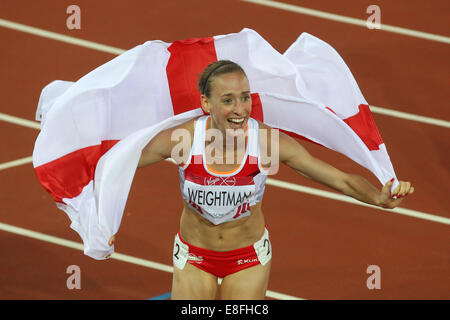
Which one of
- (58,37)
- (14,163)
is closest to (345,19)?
(58,37)

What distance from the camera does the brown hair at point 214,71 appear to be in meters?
5.08

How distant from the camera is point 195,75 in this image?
5.76 m

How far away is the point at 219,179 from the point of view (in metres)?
5.21

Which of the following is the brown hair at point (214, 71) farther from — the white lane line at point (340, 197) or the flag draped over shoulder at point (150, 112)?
the white lane line at point (340, 197)

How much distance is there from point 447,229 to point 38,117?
3961mm

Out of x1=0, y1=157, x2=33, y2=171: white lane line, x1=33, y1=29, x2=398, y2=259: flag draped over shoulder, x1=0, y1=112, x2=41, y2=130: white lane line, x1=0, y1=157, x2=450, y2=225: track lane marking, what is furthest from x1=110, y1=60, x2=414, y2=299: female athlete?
x1=0, y1=112, x2=41, y2=130: white lane line

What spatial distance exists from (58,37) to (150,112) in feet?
16.4

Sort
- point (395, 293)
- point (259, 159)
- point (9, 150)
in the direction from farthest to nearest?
point (9, 150) → point (395, 293) → point (259, 159)

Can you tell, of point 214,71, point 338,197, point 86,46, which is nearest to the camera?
point 214,71

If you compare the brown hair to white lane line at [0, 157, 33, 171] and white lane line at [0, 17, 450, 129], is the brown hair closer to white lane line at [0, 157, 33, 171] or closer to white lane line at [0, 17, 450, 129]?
Answer: white lane line at [0, 157, 33, 171]

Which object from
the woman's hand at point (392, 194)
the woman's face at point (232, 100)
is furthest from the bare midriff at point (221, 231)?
the woman's hand at point (392, 194)

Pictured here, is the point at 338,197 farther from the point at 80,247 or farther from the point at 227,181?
the point at 227,181

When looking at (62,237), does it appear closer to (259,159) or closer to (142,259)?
(142,259)

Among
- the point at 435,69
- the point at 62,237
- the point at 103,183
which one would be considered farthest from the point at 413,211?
the point at 103,183
